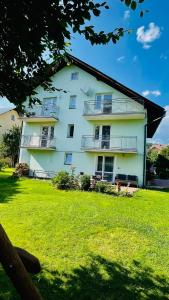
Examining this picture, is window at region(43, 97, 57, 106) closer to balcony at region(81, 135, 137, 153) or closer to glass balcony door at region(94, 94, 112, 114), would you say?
glass balcony door at region(94, 94, 112, 114)

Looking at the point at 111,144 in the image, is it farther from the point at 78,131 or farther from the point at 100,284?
the point at 100,284

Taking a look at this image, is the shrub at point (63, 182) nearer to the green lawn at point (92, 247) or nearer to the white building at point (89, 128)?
the green lawn at point (92, 247)

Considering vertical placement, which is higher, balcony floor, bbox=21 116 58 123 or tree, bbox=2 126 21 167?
balcony floor, bbox=21 116 58 123

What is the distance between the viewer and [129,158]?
69.4ft

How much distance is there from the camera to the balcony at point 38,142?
2406 centimetres

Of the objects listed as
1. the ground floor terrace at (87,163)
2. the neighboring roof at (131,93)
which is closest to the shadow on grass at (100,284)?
the ground floor terrace at (87,163)

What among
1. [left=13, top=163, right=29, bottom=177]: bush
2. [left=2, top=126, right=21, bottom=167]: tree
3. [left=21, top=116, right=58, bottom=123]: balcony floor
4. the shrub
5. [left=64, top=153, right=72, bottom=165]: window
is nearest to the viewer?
the shrub

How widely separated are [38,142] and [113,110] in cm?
802

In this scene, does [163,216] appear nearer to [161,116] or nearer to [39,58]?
[39,58]

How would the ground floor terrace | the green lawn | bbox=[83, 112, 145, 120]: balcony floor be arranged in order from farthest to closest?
the ground floor terrace, bbox=[83, 112, 145, 120]: balcony floor, the green lawn

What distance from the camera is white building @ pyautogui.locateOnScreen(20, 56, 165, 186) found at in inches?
834

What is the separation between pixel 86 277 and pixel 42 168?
19.9 meters

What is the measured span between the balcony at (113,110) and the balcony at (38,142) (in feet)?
13.9

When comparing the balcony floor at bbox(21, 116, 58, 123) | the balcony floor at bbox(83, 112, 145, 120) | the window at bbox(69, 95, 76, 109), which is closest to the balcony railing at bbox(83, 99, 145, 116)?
the balcony floor at bbox(83, 112, 145, 120)
